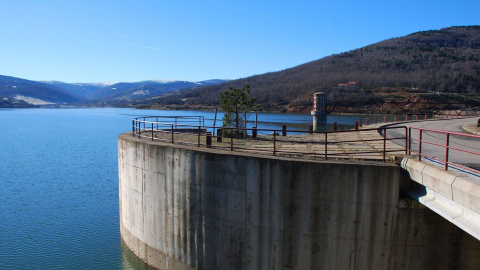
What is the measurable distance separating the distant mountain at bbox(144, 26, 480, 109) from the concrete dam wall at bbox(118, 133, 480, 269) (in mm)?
80706

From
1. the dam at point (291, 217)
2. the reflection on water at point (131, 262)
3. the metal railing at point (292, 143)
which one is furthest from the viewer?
the reflection on water at point (131, 262)

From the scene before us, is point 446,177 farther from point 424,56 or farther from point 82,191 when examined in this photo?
point 424,56

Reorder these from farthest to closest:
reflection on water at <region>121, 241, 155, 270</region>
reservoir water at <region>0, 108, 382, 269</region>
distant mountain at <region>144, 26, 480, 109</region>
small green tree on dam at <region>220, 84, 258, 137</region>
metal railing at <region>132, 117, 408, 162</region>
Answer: distant mountain at <region>144, 26, 480, 109</region>, small green tree on dam at <region>220, 84, 258, 137</region>, reservoir water at <region>0, 108, 382, 269</region>, reflection on water at <region>121, 241, 155, 270</region>, metal railing at <region>132, 117, 408, 162</region>

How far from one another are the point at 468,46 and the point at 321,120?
16791 cm

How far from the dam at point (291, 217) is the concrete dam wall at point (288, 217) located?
2cm

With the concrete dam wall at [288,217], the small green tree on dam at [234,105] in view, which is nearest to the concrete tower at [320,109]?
the small green tree on dam at [234,105]

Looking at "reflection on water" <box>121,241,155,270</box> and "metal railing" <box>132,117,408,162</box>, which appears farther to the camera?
"reflection on water" <box>121,241,155,270</box>

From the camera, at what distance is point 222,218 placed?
33.9ft

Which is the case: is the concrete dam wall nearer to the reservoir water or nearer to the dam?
the dam

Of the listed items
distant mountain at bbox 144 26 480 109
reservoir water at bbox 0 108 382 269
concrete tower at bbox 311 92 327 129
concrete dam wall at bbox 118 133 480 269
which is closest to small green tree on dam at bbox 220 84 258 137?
reservoir water at bbox 0 108 382 269

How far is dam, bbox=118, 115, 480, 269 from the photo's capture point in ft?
28.3

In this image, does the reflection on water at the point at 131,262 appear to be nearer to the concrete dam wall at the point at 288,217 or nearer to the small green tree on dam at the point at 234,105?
the concrete dam wall at the point at 288,217

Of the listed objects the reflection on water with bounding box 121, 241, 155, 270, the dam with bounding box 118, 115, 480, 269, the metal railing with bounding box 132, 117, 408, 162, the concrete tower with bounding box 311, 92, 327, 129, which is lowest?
the reflection on water with bounding box 121, 241, 155, 270

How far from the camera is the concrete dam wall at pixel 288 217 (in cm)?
863
